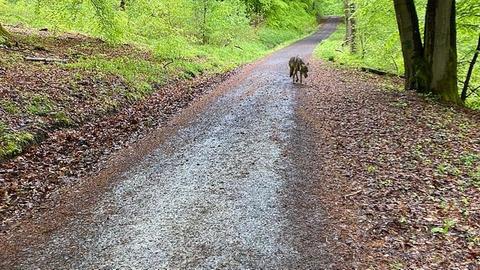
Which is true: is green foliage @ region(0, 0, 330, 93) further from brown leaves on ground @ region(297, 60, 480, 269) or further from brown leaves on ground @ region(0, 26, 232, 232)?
brown leaves on ground @ region(297, 60, 480, 269)

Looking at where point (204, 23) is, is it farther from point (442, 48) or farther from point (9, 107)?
point (9, 107)

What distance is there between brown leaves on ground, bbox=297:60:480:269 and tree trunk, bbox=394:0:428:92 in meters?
1.01

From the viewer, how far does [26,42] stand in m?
14.9

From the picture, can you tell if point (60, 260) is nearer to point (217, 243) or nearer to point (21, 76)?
point (217, 243)

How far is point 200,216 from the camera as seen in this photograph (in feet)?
18.3

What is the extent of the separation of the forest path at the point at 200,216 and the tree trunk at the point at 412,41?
597 centimetres

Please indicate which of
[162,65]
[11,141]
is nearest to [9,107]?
[11,141]

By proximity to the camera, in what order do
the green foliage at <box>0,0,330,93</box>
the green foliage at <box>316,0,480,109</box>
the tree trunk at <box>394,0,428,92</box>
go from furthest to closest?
1. the green foliage at <box>0,0,330,93</box>
2. the green foliage at <box>316,0,480,109</box>
3. the tree trunk at <box>394,0,428,92</box>

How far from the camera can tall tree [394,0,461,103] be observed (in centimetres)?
1174

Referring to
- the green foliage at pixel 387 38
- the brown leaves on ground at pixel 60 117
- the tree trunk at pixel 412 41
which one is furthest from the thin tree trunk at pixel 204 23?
the tree trunk at pixel 412 41

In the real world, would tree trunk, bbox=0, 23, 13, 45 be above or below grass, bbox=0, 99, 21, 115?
above

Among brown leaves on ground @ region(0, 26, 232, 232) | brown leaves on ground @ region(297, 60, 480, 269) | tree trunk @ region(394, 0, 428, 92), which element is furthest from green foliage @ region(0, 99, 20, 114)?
tree trunk @ region(394, 0, 428, 92)

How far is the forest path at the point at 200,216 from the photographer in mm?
4668

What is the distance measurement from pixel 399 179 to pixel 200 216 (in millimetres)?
3278
